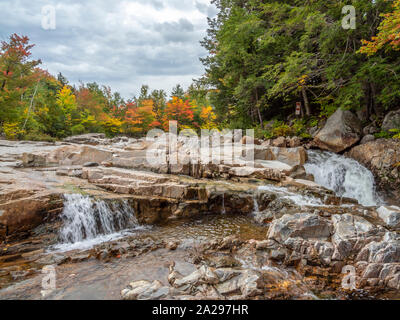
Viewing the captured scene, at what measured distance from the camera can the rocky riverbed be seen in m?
3.26

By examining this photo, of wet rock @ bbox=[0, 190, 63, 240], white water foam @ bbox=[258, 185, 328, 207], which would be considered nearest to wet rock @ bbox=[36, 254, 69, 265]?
wet rock @ bbox=[0, 190, 63, 240]

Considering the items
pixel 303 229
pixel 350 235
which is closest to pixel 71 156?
pixel 303 229

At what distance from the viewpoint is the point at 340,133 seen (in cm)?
1020

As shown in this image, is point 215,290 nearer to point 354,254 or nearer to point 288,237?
point 288,237

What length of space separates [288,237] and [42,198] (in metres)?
6.12

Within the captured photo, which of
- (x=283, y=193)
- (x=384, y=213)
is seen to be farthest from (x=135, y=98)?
(x=384, y=213)

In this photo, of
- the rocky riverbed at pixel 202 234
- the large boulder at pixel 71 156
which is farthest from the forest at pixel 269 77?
the large boulder at pixel 71 156

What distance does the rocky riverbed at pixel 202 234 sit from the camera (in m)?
3.26

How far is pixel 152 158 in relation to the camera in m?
10.1

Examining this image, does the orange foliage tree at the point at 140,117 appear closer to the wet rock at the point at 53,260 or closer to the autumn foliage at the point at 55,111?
the autumn foliage at the point at 55,111

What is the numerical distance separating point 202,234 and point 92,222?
9.92 feet

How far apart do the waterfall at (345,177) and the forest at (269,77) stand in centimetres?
226

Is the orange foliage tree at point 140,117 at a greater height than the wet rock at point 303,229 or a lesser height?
greater

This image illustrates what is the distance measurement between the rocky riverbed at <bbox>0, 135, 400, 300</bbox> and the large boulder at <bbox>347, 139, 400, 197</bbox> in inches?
13.3
